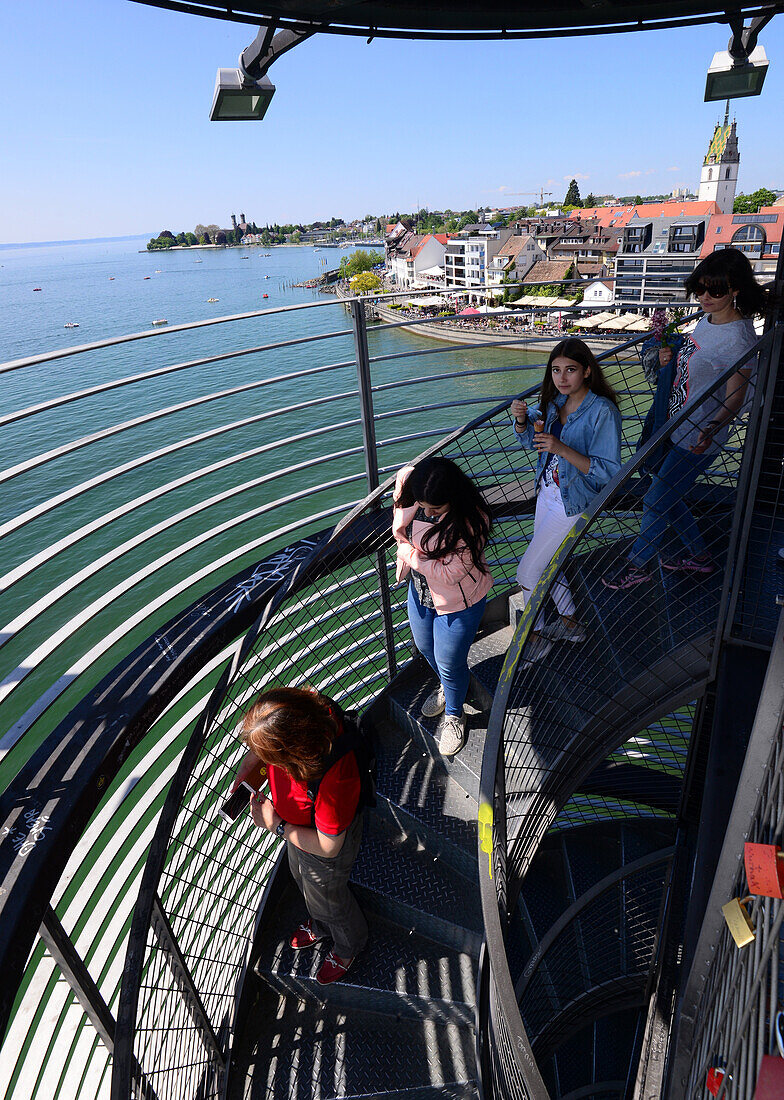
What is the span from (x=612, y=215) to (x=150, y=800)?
68838 mm

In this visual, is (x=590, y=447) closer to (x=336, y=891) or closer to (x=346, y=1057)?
(x=336, y=891)

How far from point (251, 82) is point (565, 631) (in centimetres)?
243

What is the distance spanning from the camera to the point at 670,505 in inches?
100

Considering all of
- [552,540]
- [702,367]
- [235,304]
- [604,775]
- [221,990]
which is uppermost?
[235,304]

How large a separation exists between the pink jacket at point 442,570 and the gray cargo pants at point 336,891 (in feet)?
2.66

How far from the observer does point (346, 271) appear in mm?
75375

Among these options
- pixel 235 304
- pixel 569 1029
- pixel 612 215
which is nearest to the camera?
pixel 569 1029

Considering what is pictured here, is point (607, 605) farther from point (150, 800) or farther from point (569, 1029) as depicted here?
point (569, 1029)

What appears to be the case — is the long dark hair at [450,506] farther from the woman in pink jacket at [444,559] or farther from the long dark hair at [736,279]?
the long dark hair at [736,279]

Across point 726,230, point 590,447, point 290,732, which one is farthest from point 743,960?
point 726,230

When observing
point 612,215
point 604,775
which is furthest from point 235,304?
point 604,775

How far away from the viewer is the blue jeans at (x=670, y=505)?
99.8 inches

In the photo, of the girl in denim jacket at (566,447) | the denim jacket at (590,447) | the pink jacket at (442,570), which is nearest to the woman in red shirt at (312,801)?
the pink jacket at (442,570)

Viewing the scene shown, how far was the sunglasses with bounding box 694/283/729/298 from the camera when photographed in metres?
2.45
